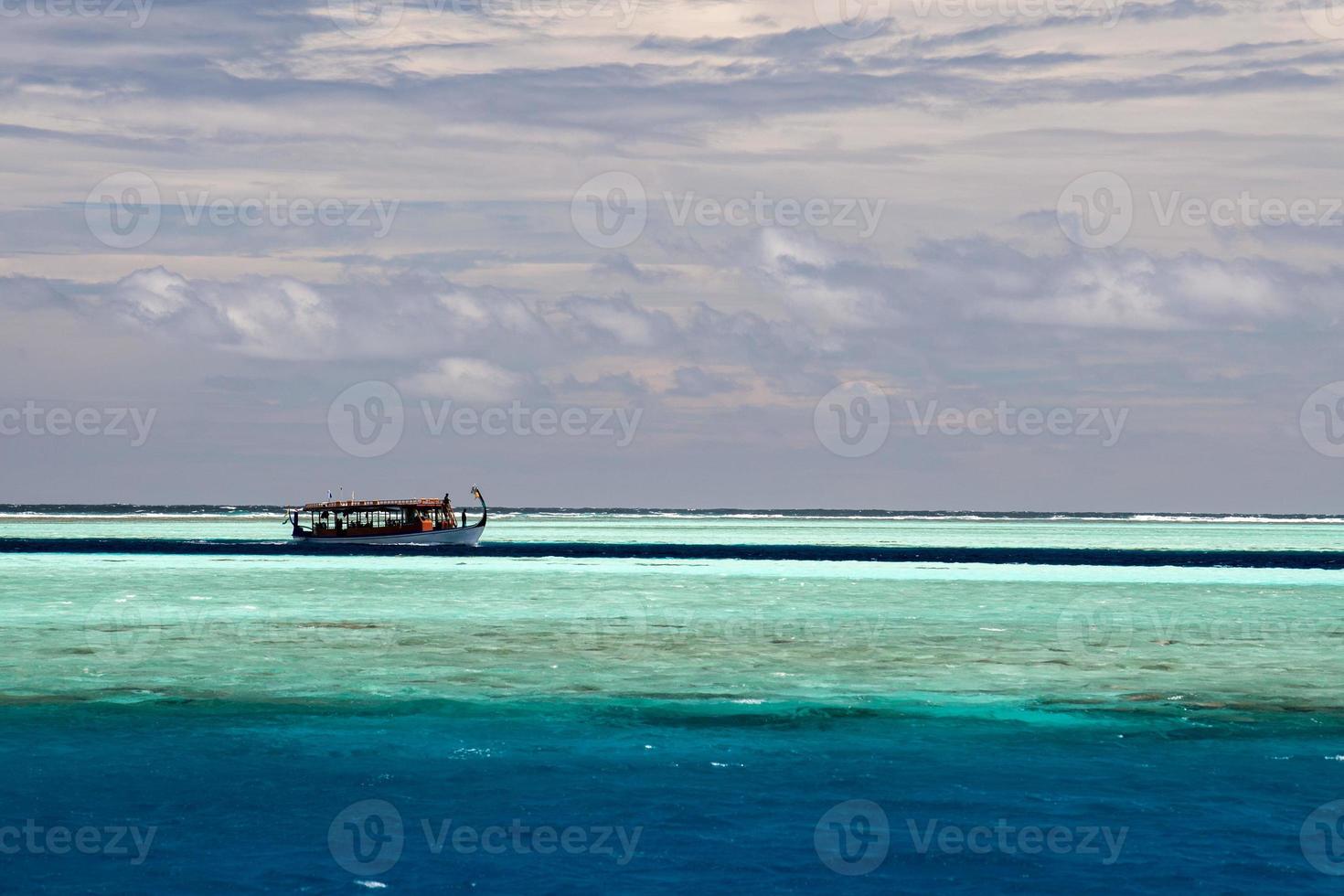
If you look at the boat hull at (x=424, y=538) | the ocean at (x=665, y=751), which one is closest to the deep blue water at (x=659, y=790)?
the ocean at (x=665, y=751)

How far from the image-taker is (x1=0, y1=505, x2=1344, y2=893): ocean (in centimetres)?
1459

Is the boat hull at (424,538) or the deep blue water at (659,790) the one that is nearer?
the deep blue water at (659,790)

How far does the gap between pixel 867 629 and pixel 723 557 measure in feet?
181

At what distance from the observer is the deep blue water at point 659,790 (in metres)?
14.2

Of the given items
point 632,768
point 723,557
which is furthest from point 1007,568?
point 632,768

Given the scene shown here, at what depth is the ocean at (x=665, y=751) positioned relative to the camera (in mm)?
14594

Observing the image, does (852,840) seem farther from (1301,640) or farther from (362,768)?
(1301,640)

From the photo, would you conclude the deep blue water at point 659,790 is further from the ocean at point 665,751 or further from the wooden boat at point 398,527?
the wooden boat at point 398,527

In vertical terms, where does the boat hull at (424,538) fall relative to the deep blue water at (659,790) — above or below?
above

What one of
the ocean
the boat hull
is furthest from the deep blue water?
the boat hull

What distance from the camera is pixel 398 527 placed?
385 feet

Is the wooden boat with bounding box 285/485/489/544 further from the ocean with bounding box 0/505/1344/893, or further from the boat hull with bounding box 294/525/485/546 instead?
the ocean with bounding box 0/505/1344/893

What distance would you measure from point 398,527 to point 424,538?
496 cm

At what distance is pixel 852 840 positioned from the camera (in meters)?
15.5
